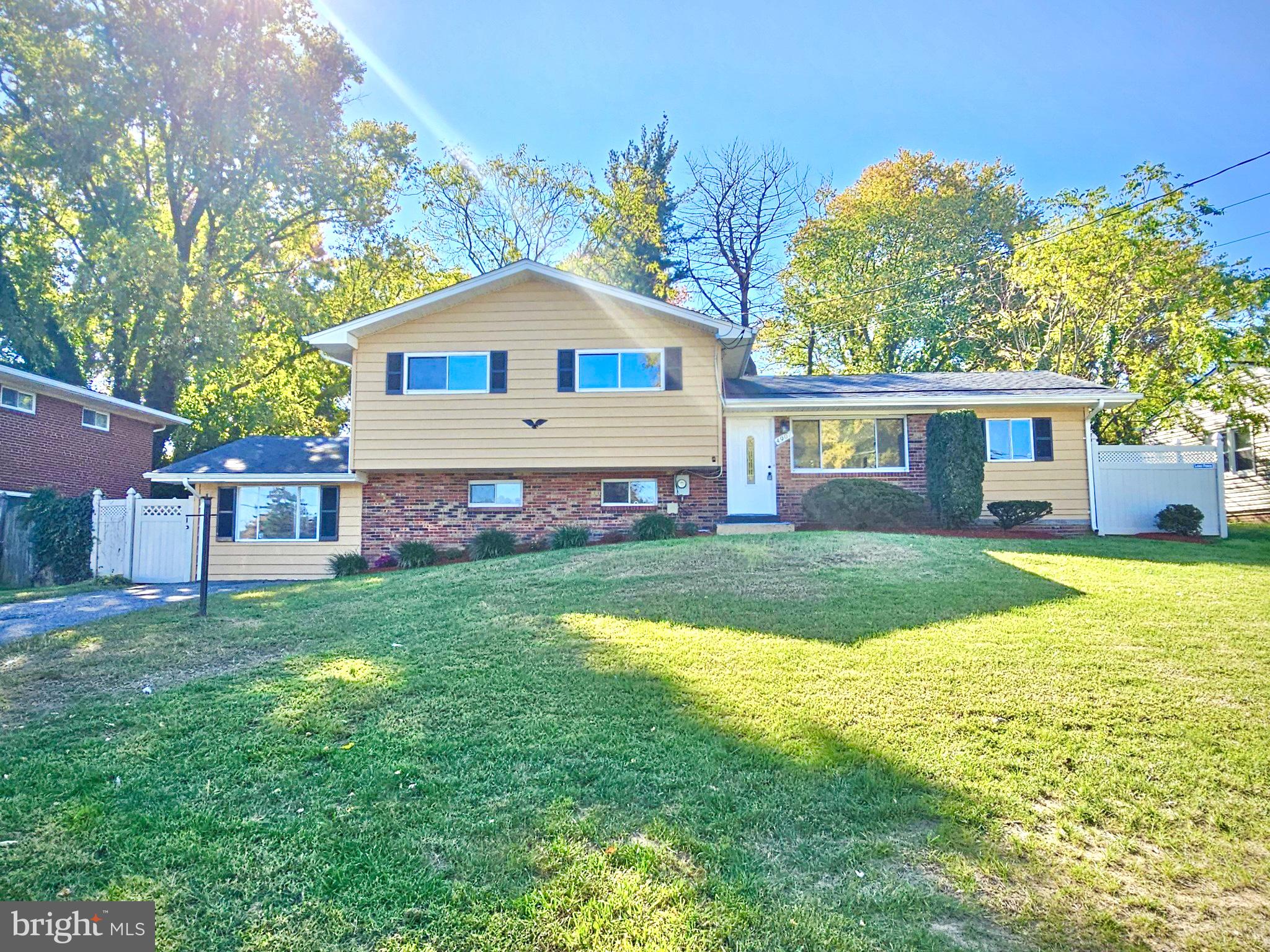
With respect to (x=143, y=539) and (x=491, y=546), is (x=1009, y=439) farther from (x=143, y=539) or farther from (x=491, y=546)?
(x=143, y=539)

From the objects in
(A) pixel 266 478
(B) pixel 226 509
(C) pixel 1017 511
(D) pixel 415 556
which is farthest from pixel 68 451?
(C) pixel 1017 511

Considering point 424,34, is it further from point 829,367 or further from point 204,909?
point 829,367

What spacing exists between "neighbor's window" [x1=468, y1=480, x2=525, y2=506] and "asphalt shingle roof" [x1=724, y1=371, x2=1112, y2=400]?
16.8 ft

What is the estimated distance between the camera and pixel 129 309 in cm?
1942

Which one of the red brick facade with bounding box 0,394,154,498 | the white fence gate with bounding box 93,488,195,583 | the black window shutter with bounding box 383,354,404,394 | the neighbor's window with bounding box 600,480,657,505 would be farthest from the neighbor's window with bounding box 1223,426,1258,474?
the red brick facade with bounding box 0,394,154,498

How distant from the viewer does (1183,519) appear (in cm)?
1410

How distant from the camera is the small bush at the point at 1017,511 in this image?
563 inches

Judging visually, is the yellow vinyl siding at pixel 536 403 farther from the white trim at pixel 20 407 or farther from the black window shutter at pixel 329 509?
the white trim at pixel 20 407

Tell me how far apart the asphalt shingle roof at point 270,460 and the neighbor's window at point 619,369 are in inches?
224

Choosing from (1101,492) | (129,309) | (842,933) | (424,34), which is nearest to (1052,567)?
(1101,492)

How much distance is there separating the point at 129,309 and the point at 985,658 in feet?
73.2

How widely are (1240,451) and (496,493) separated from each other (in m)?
21.3

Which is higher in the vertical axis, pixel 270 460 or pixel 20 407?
pixel 20 407

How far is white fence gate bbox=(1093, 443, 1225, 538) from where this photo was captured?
47.5ft
